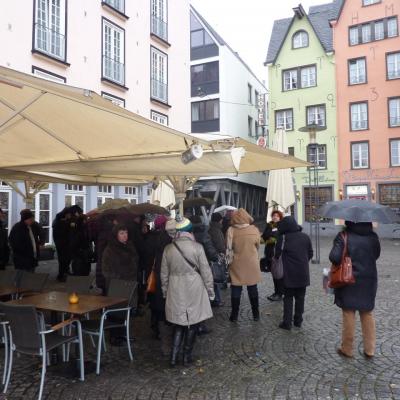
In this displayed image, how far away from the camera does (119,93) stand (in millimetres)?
17828

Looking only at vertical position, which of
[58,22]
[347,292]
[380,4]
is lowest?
[347,292]

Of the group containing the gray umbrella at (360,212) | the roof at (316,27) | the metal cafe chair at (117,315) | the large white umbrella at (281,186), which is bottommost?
the metal cafe chair at (117,315)

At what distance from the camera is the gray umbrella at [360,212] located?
4797 millimetres

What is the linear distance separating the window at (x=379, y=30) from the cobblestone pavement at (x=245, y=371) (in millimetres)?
25993

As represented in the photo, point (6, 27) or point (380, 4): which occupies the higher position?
point (380, 4)

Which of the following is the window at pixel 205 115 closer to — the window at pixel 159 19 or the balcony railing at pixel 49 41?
the window at pixel 159 19

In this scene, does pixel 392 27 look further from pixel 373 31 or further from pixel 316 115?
pixel 316 115

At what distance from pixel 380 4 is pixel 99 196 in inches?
859

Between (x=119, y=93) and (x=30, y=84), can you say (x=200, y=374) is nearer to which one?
(x=30, y=84)

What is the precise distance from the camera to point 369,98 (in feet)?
92.3

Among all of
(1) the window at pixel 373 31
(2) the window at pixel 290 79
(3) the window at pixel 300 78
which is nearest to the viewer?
(1) the window at pixel 373 31

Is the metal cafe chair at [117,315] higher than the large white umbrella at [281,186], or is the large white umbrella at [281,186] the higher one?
the large white umbrella at [281,186]

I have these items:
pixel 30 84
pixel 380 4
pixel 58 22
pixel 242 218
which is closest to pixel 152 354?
pixel 242 218

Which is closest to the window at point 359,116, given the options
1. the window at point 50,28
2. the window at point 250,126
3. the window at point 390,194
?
the window at point 390,194
